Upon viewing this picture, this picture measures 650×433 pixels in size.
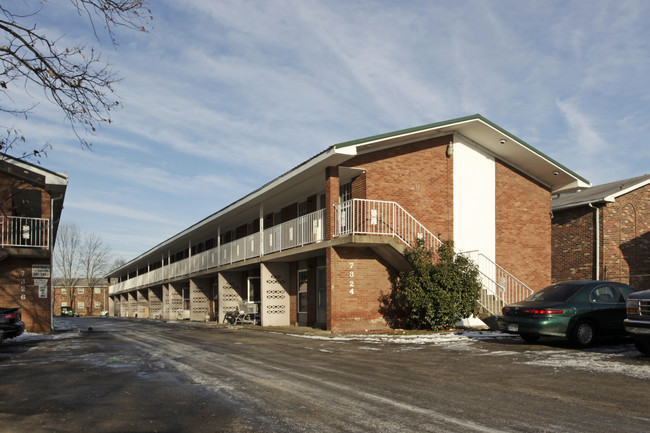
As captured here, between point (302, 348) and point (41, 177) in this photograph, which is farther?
point (41, 177)

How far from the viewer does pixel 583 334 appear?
41.3 ft

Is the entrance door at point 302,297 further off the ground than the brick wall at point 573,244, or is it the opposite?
the brick wall at point 573,244

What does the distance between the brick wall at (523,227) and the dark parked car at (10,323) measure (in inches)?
653

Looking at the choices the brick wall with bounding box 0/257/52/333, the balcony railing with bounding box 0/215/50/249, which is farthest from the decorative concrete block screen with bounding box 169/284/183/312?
the balcony railing with bounding box 0/215/50/249

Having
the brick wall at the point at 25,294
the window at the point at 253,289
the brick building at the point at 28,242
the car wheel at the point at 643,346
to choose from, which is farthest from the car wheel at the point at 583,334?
the window at the point at 253,289

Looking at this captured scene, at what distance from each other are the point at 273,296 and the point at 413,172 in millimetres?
8253

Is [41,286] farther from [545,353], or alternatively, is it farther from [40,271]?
[545,353]

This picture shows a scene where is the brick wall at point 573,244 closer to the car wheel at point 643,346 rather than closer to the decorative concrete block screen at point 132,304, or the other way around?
the car wheel at point 643,346

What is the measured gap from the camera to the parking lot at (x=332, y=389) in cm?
580

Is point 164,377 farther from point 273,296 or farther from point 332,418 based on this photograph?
point 273,296

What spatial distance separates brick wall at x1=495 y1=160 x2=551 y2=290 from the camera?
22.4 m

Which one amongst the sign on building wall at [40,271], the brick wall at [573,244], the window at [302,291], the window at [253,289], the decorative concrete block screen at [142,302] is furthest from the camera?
the decorative concrete block screen at [142,302]

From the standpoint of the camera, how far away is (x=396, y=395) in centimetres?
718

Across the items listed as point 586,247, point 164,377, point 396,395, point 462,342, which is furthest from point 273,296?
point 396,395
